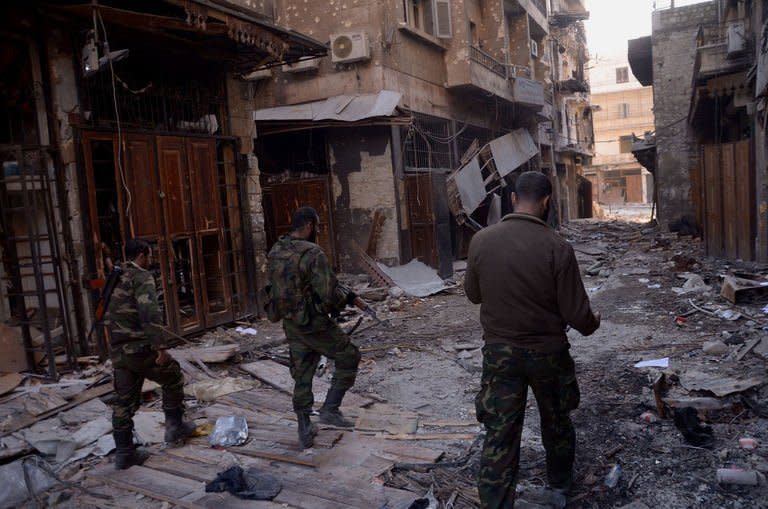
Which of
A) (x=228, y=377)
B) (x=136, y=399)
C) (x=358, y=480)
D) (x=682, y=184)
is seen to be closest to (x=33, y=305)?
(x=228, y=377)

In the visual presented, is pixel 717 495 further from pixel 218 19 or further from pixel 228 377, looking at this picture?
pixel 218 19

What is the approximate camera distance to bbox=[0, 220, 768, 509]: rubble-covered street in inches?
143

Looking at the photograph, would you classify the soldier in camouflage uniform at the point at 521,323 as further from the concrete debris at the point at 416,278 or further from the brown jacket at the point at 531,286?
the concrete debris at the point at 416,278

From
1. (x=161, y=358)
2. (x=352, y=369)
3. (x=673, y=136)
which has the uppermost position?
(x=673, y=136)

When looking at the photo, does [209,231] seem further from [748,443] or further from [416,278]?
[748,443]

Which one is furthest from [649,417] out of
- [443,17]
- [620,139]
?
[620,139]

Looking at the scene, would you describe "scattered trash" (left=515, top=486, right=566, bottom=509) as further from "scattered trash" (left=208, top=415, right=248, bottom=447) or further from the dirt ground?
"scattered trash" (left=208, top=415, right=248, bottom=447)

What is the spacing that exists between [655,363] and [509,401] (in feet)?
11.4

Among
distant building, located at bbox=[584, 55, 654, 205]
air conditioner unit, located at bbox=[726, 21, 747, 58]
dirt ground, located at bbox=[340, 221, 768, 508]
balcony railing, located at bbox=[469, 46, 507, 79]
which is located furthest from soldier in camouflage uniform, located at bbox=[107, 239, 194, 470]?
distant building, located at bbox=[584, 55, 654, 205]

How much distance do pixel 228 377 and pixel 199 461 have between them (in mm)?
2061

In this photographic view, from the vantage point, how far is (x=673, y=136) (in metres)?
19.2

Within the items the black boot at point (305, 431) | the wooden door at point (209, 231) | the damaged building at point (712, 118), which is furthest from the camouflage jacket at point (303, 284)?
the damaged building at point (712, 118)

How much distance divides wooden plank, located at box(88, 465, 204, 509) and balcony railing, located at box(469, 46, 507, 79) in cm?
1324

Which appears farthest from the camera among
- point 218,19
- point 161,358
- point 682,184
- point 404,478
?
point 682,184
